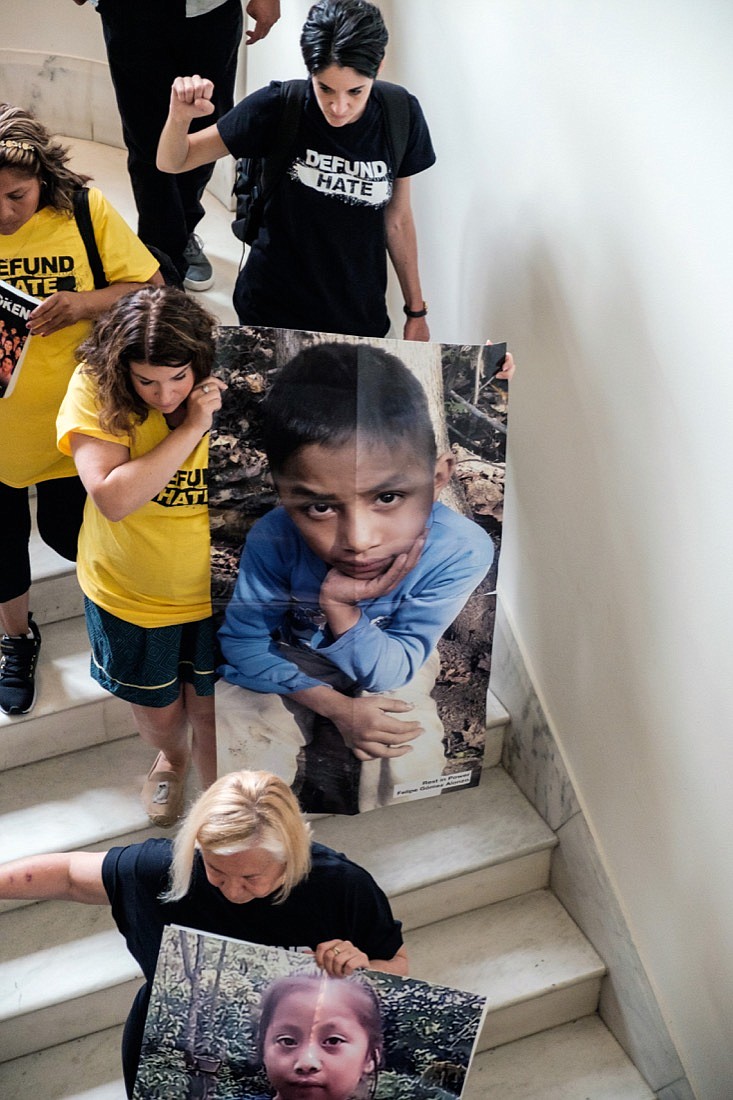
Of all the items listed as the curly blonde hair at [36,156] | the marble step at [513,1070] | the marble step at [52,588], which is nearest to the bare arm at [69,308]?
the curly blonde hair at [36,156]

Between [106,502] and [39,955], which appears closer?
[106,502]

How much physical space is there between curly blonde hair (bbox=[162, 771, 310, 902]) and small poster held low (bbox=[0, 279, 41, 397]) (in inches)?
31.0

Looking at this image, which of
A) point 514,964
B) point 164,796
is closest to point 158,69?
point 164,796

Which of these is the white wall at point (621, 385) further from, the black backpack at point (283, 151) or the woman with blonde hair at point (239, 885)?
the woman with blonde hair at point (239, 885)

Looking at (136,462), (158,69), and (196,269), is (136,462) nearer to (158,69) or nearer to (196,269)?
(158,69)

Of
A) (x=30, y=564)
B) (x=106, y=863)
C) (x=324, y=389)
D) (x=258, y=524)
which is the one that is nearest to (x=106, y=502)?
(x=258, y=524)

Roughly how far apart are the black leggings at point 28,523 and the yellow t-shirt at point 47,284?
0.19 ft

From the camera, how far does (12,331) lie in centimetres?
189

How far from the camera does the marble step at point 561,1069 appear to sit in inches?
87.2

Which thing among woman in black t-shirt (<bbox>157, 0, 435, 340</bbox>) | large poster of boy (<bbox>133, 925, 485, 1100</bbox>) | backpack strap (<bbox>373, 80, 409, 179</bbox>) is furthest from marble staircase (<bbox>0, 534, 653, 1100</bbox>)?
backpack strap (<bbox>373, 80, 409, 179</bbox>)

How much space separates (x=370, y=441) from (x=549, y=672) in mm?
717

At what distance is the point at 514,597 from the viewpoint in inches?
94.7

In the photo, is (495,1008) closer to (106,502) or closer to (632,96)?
(106,502)

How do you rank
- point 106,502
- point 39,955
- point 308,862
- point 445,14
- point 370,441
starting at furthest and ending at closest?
point 445,14, point 39,955, point 370,441, point 106,502, point 308,862
